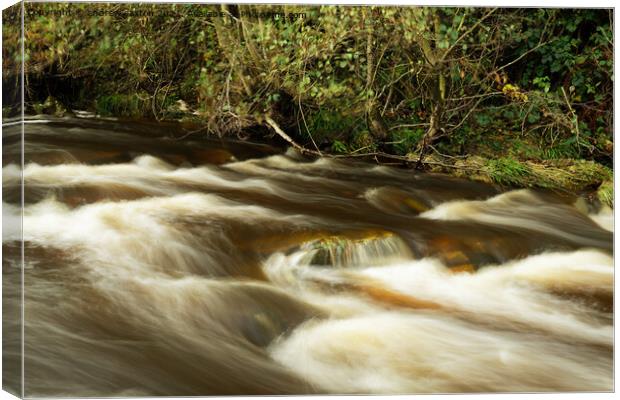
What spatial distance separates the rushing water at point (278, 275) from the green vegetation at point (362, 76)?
15 cm

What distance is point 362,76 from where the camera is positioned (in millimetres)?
4098

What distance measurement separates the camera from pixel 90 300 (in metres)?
3.72

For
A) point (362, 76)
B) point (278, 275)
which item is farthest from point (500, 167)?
point (278, 275)

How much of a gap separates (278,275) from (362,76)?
1.04 meters

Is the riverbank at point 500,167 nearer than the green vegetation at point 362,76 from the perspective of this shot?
No

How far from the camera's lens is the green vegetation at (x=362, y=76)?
3943 millimetres

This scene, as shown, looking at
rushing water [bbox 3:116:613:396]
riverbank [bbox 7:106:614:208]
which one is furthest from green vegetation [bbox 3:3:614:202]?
rushing water [bbox 3:116:613:396]

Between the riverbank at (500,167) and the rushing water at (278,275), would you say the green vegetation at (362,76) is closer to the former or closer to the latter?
the riverbank at (500,167)

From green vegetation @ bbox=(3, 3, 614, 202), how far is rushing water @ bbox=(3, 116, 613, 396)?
15 centimetres

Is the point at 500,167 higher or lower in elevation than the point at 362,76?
lower

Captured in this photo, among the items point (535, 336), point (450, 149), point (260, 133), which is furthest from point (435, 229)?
point (260, 133)

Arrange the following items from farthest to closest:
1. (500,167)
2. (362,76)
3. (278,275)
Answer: (500,167), (362,76), (278,275)

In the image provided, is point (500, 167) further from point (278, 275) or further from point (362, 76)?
point (278, 275)

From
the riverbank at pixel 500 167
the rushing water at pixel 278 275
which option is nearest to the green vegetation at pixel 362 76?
the riverbank at pixel 500 167
